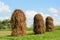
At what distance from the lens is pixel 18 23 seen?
1087 inches

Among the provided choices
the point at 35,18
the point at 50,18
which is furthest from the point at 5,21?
the point at 35,18

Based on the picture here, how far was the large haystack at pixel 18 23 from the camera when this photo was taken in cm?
2762

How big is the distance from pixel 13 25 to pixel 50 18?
68.7ft

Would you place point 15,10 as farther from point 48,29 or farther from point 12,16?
point 48,29

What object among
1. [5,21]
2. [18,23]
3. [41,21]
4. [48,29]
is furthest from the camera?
[5,21]

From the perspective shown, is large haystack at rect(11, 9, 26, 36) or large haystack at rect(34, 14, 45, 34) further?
large haystack at rect(34, 14, 45, 34)

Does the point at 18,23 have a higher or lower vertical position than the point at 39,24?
higher

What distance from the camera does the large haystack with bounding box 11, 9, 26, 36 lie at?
27625 mm

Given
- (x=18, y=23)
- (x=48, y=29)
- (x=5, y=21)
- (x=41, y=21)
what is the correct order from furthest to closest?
(x=5, y=21), (x=48, y=29), (x=41, y=21), (x=18, y=23)

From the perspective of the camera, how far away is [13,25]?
2781 cm

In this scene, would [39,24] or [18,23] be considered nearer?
[18,23]

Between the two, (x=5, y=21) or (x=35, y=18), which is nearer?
(x=35, y=18)

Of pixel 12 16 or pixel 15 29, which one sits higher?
pixel 12 16

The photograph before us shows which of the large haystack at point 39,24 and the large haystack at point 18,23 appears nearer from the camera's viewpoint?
the large haystack at point 18,23
